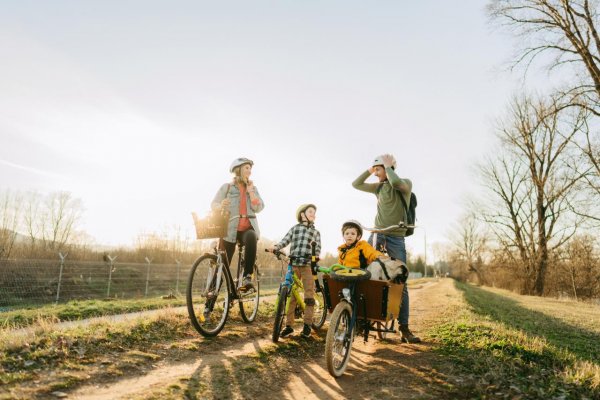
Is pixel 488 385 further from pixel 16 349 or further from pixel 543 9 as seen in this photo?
pixel 543 9

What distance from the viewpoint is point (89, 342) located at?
13.5ft

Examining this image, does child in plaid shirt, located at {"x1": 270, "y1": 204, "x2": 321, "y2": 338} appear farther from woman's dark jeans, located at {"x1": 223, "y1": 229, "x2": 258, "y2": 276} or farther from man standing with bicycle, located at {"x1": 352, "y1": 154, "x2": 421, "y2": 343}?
man standing with bicycle, located at {"x1": 352, "y1": 154, "x2": 421, "y2": 343}

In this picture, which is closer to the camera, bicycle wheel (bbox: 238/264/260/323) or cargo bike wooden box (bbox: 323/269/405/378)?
cargo bike wooden box (bbox: 323/269/405/378)

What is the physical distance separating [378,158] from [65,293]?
630 inches

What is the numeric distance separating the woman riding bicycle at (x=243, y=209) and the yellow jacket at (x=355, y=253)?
4.76 ft

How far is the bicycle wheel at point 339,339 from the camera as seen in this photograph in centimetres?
365

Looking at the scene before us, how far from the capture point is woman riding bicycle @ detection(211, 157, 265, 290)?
5.71m

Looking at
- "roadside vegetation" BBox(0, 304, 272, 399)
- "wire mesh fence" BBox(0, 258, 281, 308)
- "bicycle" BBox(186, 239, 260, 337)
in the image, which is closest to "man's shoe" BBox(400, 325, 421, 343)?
"roadside vegetation" BBox(0, 304, 272, 399)

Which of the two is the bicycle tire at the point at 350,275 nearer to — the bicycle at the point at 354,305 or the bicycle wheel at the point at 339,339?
the bicycle at the point at 354,305

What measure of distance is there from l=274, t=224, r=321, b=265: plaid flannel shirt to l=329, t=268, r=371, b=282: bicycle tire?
1.39m

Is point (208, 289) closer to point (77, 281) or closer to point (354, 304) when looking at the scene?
point (354, 304)

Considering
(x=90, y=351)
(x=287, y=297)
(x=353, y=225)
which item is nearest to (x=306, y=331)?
(x=287, y=297)

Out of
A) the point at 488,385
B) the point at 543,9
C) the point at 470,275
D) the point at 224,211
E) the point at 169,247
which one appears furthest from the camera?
the point at 470,275

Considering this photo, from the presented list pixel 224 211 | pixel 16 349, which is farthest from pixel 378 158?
pixel 16 349
